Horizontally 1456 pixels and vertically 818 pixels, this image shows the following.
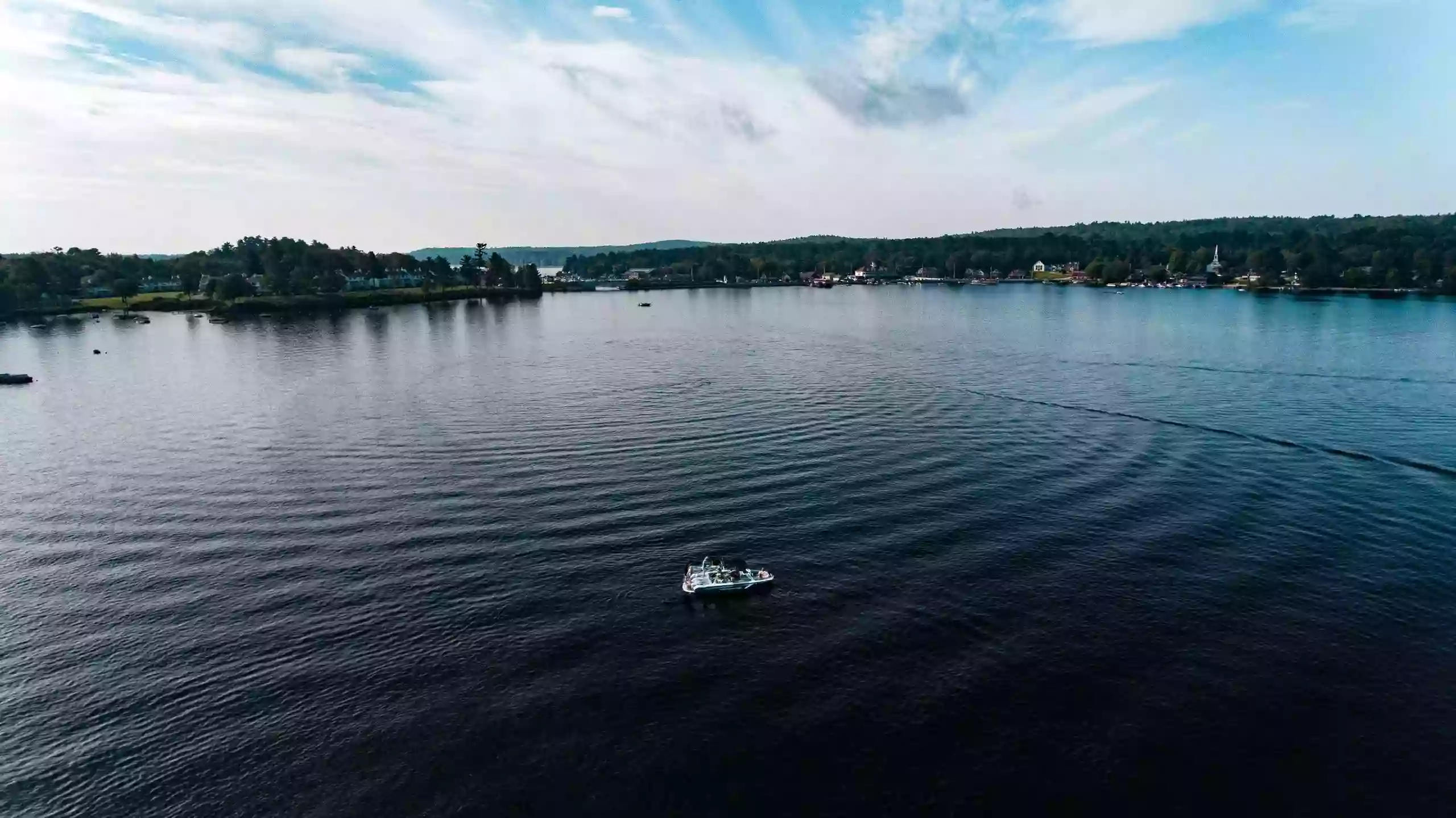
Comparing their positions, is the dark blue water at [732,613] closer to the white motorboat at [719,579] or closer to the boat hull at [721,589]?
the boat hull at [721,589]

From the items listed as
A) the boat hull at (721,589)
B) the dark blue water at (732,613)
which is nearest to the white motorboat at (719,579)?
the boat hull at (721,589)

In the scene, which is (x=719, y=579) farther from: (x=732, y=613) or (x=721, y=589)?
(x=732, y=613)

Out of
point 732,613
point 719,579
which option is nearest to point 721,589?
point 719,579

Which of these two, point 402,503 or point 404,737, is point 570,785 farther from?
point 402,503

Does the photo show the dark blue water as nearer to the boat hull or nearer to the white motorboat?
the boat hull

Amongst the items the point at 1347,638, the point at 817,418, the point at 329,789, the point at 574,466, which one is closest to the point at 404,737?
the point at 329,789

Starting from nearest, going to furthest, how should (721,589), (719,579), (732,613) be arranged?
→ (732,613)
(721,589)
(719,579)
